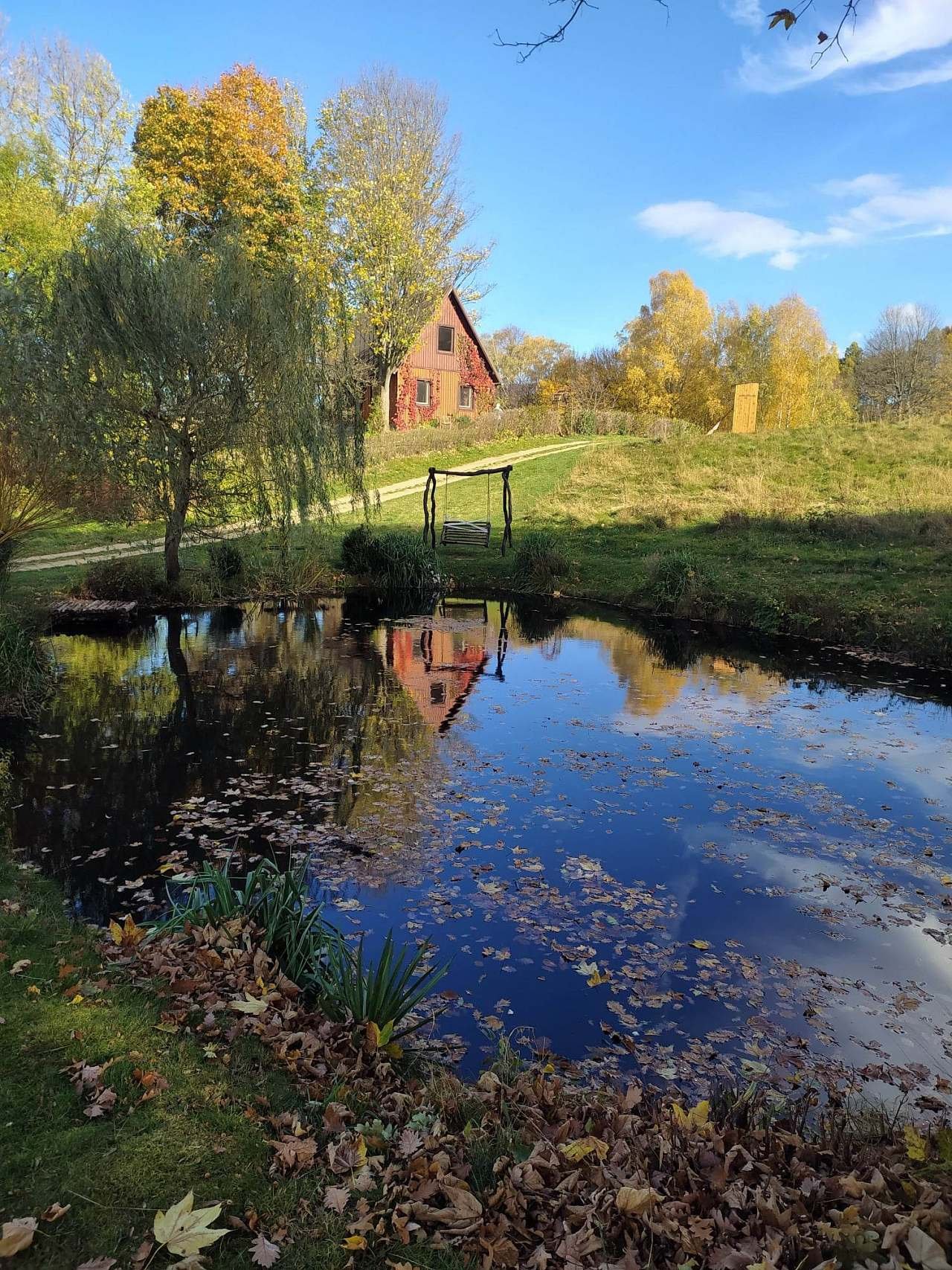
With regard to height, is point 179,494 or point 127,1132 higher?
point 179,494

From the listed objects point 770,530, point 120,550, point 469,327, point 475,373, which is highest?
point 469,327

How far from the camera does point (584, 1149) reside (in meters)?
3.05

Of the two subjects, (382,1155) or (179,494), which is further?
(179,494)

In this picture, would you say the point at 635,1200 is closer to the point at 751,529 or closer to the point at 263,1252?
the point at 263,1252

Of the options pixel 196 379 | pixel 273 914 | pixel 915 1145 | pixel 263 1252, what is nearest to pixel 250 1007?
pixel 273 914

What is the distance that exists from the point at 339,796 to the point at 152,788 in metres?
1.84

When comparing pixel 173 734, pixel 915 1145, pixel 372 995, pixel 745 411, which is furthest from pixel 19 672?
pixel 745 411

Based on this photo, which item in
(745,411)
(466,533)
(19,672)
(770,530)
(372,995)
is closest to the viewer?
(372,995)

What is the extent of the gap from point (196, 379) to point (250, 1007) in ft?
44.7

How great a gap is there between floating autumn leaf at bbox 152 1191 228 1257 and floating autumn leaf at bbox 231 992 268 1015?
127 cm

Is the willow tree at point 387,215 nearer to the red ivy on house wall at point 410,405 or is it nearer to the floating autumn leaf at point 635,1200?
the red ivy on house wall at point 410,405

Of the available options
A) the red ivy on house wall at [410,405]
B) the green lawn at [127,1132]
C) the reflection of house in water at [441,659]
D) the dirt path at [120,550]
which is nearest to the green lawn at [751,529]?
the dirt path at [120,550]

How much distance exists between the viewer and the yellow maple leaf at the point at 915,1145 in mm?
2797

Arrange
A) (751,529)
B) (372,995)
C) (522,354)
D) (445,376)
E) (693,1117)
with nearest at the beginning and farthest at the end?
(693,1117)
(372,995)
(751,529)
(445,376)
(522,354)
